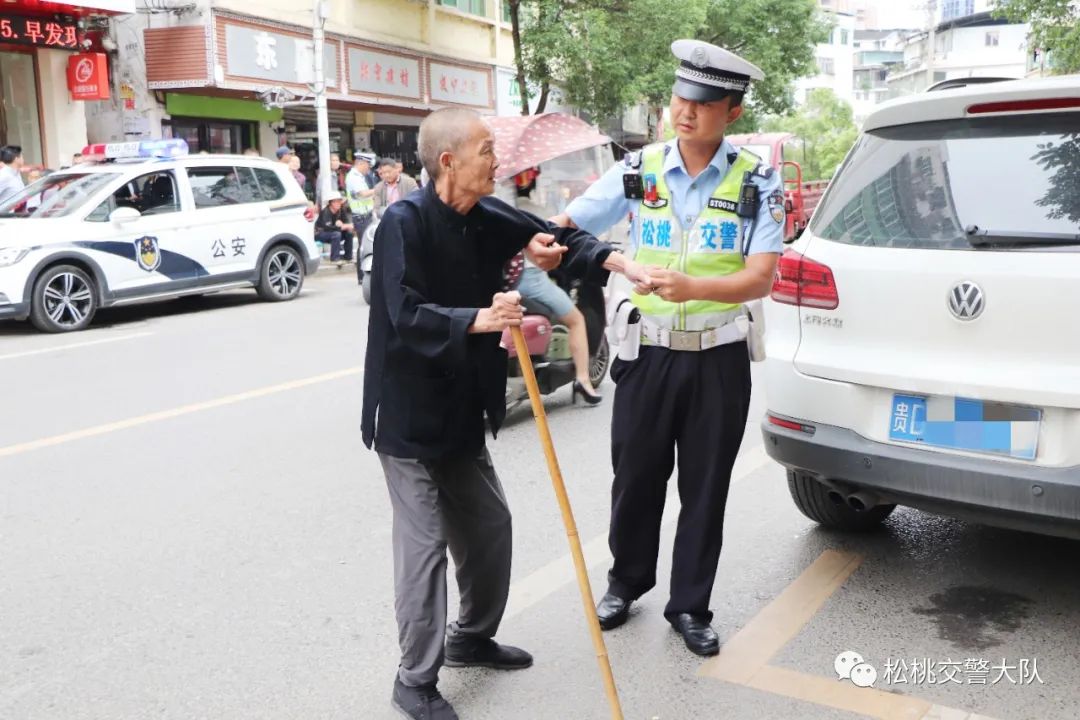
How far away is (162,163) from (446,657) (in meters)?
9.17

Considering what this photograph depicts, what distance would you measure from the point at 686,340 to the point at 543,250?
55cm

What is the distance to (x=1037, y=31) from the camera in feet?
41.9

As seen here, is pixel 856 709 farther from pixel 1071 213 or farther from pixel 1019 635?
pixel 1071 213

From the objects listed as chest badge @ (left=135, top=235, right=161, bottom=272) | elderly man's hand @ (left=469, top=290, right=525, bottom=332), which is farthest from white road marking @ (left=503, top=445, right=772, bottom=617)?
chest badge @ (left=135, top=235, right=161, bottom=272)

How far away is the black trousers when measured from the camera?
3.35m

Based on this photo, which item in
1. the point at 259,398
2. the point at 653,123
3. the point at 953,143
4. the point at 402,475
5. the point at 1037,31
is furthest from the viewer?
the point at 653,123

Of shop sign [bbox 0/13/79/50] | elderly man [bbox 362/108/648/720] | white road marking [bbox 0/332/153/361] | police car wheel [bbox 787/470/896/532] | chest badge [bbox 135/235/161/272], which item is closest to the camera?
elderly man [bbox 362/108/648/720]

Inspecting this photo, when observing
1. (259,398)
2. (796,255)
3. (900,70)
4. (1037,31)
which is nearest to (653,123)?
(1037,31)

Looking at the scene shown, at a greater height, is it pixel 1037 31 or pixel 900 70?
pixel 900 70

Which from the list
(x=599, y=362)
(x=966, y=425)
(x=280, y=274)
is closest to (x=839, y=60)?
(x=280, y=274)

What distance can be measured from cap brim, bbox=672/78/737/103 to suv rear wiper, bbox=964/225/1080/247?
87 centimetres

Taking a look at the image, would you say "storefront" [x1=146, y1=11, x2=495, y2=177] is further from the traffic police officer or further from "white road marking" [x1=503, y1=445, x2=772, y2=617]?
the traffic police officer

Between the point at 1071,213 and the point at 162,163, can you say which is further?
the point at 162,163

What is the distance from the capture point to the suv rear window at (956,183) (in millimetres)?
3314
